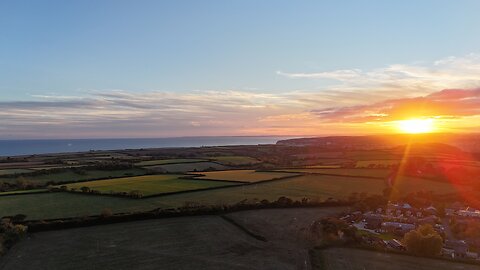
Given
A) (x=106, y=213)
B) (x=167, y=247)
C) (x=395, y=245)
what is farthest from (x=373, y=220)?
(x=106, y=213)

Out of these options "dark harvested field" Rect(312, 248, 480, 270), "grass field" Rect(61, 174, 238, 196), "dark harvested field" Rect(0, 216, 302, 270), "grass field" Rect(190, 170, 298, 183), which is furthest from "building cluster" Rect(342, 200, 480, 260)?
"grass field" Rect(61, 174, 238, 196)

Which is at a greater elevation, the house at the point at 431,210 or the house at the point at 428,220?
the house at the point at 431,210

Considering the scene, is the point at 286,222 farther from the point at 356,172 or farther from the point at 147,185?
the point at 356,172

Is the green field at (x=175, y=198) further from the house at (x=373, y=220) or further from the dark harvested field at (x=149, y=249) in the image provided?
the house at (x=373, y=220)

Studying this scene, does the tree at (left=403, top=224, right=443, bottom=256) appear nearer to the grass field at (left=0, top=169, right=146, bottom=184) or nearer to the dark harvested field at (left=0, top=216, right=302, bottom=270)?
the dark harvested field at (left=0, top=216, right=302, bottom=270)

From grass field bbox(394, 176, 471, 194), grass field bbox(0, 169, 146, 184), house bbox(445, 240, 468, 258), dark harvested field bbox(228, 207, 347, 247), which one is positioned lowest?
house bbox(445, 240, 468, 258)

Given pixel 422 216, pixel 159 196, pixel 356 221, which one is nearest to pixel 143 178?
pixel 159 196

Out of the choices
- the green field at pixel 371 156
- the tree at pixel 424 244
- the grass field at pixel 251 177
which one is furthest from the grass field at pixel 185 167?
the tree at pixel 424 244
